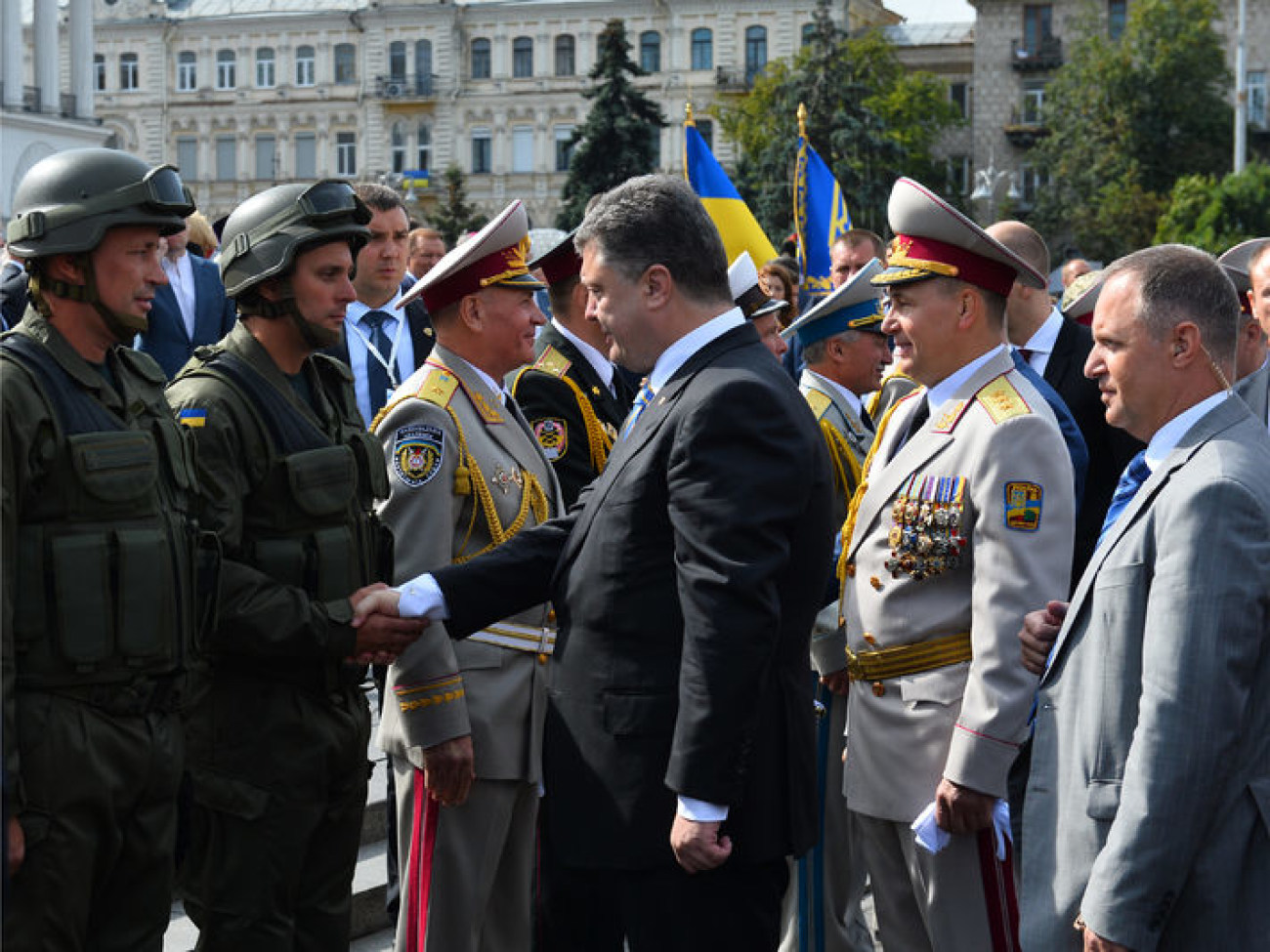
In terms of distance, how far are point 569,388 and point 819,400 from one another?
1.04 m

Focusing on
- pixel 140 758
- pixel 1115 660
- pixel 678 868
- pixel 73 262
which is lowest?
pixel 678 868

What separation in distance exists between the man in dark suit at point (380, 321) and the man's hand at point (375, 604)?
10.2ft

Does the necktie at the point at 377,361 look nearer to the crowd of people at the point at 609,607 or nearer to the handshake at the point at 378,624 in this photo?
the crowd of people at the point at 609,607

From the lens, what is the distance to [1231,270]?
280 inches

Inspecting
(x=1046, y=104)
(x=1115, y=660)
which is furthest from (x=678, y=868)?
(x=1046, y=104)

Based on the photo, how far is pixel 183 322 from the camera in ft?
27.8

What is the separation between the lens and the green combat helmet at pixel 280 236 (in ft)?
15.2

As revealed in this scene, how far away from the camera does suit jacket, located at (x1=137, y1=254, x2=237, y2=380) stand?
330 inches

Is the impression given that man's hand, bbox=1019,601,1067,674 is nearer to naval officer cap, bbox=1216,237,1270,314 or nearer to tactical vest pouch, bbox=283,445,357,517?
tactical vest pouch, bbox=283,445,357,517

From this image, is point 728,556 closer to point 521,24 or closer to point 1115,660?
point 1115,660

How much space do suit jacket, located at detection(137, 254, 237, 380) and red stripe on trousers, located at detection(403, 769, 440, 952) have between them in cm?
403

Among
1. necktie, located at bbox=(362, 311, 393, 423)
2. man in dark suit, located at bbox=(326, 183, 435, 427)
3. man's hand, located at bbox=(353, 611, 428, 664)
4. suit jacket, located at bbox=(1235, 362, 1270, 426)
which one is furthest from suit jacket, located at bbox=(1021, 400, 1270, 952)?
necktie, located at bbox=(362, 311, 393, 423)

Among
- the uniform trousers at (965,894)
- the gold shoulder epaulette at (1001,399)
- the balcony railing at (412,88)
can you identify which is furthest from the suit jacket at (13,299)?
the balcony railing at (412,88)

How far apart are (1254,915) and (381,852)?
4.08 m
